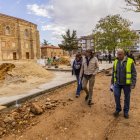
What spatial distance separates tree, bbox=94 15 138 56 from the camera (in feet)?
107

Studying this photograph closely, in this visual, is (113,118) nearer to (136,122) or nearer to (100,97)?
(136,122)

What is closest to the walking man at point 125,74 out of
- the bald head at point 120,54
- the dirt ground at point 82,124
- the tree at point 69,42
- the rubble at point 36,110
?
the bald head at point 120,54

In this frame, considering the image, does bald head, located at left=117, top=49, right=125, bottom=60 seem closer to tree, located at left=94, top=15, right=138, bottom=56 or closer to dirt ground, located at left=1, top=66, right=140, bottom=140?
dirt ground, located at left=1, top=66, right=140, bottom=140

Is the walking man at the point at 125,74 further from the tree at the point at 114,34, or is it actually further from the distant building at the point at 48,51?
the distant building at the point at 48,51

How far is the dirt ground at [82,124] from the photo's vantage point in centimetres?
512

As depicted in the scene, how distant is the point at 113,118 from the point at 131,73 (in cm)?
128

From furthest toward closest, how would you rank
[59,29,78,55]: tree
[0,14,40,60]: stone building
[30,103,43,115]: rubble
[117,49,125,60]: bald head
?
[59,29,78,55]: tree, [0,14,40,60]: stone building, [30,103,43,115]: rubble, [117,49,125,60]: bald head

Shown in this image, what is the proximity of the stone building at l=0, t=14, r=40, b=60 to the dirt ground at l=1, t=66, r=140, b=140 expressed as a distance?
143 ft

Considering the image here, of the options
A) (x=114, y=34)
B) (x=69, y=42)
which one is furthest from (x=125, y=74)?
(x=69, y=42)

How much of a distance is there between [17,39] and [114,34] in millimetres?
28524

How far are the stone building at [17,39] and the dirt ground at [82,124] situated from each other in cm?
4347

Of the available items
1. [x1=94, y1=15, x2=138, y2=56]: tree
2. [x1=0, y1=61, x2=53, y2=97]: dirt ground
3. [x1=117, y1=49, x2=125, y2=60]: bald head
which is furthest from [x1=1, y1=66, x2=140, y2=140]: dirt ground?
[x1=94, y1=15, x2=138, y2=56]: tree

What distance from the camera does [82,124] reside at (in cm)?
574

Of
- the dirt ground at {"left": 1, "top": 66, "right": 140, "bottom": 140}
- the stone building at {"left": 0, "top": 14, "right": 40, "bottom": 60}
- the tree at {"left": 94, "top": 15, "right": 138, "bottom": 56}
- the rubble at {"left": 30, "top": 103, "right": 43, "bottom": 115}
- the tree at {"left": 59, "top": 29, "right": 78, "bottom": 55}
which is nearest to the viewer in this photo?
the dirt ground at {"left": 1, "top": 66, "right": 140, "bottom": 140}
